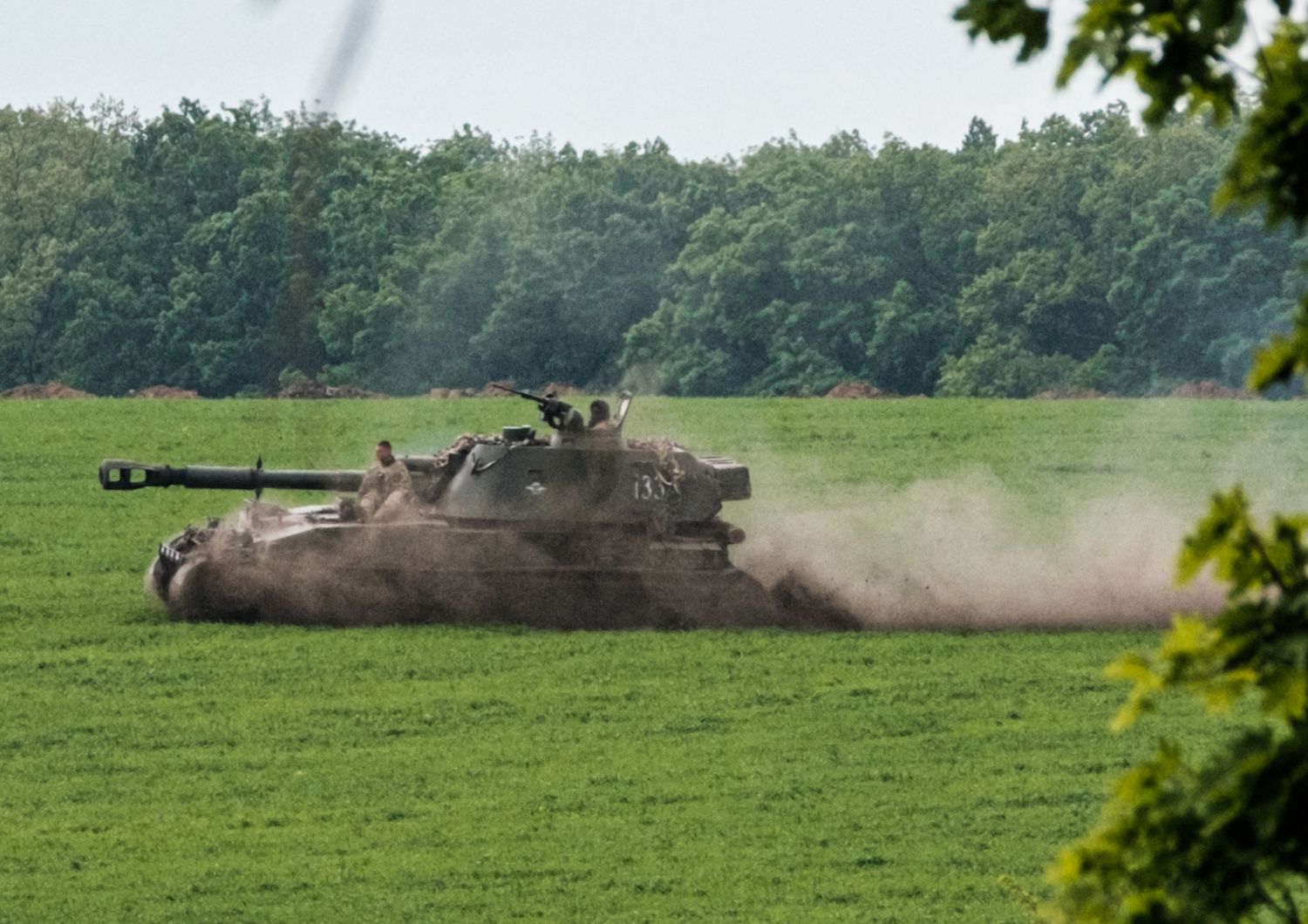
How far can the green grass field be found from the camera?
13.1 m

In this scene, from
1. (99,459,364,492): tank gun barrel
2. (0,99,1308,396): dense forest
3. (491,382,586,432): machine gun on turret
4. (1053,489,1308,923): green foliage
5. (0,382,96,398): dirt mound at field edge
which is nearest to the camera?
(1053,489,1308,923): green foliage

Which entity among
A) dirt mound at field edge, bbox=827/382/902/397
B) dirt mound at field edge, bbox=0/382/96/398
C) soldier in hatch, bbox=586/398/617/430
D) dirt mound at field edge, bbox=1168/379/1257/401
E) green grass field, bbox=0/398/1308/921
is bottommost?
green grass field, bbox=0/398/1308/921

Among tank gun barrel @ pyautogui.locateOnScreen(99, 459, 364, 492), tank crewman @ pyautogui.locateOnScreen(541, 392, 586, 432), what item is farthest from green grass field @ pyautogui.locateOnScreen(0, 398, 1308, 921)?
tank crewman @ pyautogui.locateOnScreen(541, 392, 586, 432)

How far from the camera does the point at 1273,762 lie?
348 centimetres

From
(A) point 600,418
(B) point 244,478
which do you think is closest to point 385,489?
(B) point 244,478

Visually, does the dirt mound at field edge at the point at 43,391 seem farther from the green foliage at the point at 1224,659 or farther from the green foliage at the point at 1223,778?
the green foliage at the point at 1223,778

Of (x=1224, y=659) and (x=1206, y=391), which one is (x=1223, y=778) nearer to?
(x=1224, y=659)

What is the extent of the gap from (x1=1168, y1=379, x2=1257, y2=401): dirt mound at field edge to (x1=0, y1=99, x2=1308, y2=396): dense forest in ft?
1.89

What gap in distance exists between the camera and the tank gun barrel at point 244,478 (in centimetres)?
2306

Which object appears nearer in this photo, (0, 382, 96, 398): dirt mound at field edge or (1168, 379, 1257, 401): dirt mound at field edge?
(0, 382, 96, 398): dirt mound at field edge

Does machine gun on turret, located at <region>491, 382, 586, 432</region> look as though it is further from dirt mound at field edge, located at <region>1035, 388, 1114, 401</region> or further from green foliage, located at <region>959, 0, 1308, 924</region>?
dirt mound at field edge, located at <region>1035, 388, 1114, 401</region>

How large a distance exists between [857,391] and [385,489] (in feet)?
111

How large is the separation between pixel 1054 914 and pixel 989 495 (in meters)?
32.9

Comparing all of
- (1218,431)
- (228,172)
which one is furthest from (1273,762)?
(1218,431)
